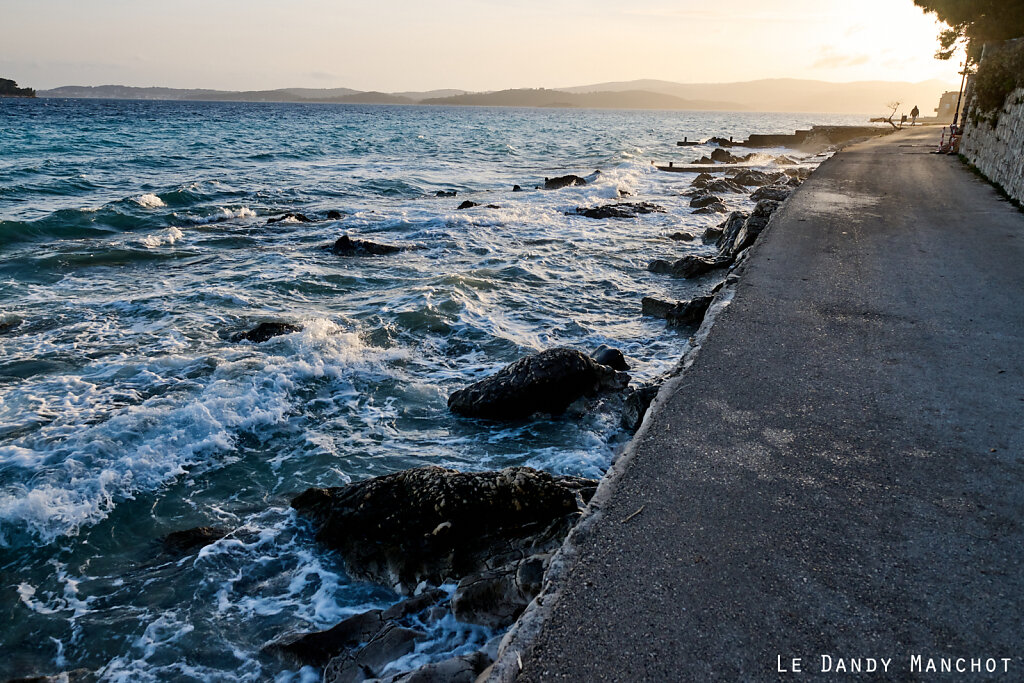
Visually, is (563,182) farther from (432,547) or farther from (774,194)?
(432,547)

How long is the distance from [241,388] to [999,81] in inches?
773

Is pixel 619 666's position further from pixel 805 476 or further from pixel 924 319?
pixel 924 319

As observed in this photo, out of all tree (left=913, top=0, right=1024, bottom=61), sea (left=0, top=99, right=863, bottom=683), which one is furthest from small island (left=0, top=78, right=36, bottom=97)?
tree (left=913, top=0, right=1024, bottom=61)

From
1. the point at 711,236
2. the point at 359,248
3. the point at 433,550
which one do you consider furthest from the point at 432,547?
the point at 711,236

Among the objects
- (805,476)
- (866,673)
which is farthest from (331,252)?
(866,673)

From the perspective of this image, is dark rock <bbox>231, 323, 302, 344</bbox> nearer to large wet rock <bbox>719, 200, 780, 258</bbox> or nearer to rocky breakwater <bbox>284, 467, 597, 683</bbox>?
rocky breakwater <bbox>284, 467, 597, 683</bbox>

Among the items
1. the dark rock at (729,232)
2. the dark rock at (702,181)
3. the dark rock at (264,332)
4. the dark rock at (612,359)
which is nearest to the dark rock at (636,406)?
the dark rock at (612,359)

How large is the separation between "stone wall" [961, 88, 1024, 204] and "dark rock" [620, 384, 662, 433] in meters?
11.0

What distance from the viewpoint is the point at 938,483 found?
3.69 metres

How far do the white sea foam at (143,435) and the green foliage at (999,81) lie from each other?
16984mm

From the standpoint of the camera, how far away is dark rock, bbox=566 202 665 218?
20.6 meters

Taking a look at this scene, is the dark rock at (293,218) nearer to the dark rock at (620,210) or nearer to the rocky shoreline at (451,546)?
the dark rock at (620,210)

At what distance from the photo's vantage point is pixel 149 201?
21.1 meters

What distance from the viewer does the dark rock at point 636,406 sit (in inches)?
248
